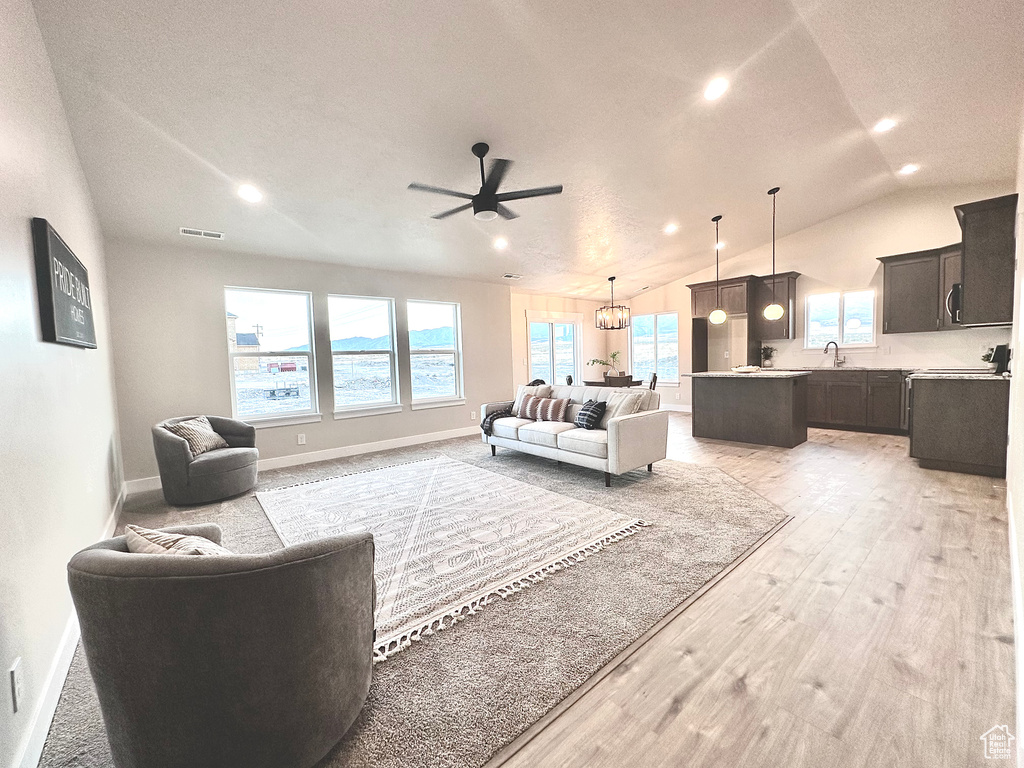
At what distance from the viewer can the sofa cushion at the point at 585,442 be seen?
4035mm

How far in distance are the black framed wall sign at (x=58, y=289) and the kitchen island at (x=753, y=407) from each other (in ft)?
21.0

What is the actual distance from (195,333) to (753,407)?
698 centimetres

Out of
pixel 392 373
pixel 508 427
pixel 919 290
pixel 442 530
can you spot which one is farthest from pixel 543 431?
pixel 919 290

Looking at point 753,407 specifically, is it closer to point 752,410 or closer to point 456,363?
point 752,410

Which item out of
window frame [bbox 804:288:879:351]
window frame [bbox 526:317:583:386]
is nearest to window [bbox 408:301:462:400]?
window frame [bbox 526:317:583:386]

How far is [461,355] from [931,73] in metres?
5.85

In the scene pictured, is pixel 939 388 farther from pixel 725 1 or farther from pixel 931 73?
pixel 725 1

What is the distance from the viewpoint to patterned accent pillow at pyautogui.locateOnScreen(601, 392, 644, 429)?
14.1ft

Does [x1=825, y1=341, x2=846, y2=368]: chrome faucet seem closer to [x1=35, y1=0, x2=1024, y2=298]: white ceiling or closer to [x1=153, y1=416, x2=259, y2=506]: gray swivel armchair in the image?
[x1=35, y1=0, x2=1024, y2=298]: white ceiling

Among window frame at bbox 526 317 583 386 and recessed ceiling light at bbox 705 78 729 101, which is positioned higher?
recessed ceiling light at bbox 705 78 729 101

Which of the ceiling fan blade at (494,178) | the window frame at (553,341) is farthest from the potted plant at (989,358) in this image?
the ceiling fan blade at (494,178)

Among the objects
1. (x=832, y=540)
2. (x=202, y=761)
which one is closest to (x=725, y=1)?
(x=832, y=540)

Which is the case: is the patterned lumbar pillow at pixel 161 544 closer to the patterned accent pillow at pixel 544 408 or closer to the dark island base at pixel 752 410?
the patterned accent pillow at pixel 544 408

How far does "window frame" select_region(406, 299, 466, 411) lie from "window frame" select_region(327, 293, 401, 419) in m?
0.22
